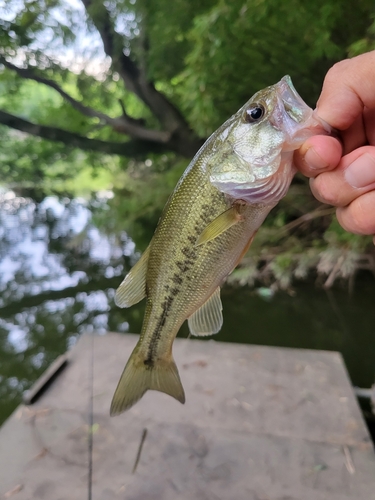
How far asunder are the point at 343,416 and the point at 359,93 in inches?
82.6

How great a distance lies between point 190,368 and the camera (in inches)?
115

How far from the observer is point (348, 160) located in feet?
3.58

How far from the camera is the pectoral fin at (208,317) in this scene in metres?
1.23

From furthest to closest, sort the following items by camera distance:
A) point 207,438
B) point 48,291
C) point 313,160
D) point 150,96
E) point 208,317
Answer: point 150,96 → point 48,291 → point 207,438 → point 208,317 → point 313,160

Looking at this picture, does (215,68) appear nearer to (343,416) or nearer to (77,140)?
(343,416)

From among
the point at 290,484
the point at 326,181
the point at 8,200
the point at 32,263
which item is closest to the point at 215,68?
the point at 326,181

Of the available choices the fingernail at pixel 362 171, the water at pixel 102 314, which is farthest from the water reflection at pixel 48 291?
the fingernail at pixel 362 171

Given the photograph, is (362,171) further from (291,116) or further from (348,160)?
(291,116)

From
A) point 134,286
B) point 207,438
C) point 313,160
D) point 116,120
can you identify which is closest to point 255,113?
point 313,160

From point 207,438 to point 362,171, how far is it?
1887mm

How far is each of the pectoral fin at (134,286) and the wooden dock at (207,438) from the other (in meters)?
1.35

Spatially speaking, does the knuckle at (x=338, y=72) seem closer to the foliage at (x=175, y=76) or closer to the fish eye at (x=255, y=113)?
the fish eye at (x=255, y=113)

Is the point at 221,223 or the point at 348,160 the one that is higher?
the point at 348,160

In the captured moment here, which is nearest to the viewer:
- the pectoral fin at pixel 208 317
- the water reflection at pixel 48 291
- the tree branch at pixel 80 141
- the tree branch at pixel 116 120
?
the pectoral fin at pixel 208 317
